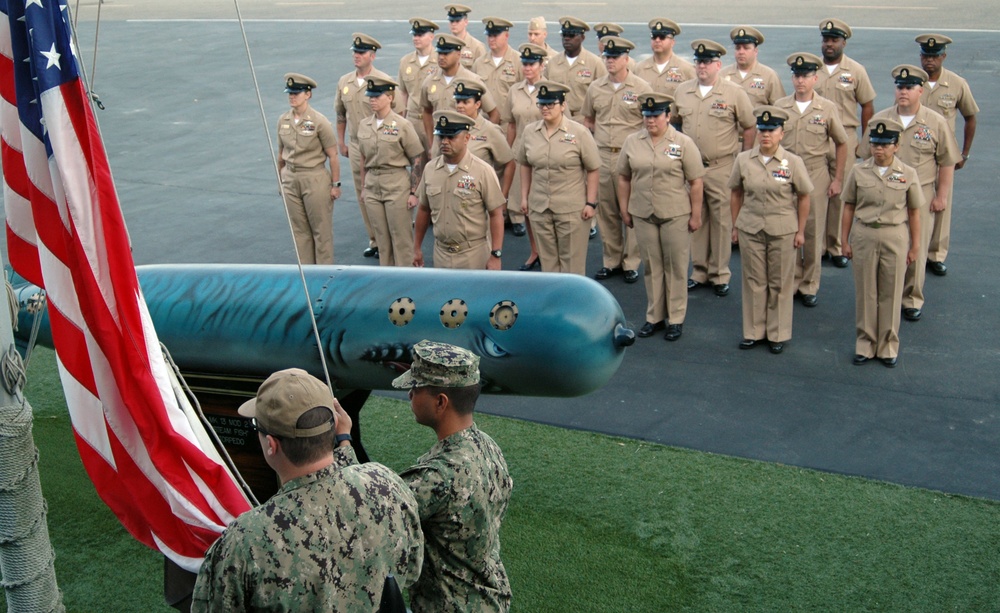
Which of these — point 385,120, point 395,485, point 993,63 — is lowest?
point 993,63

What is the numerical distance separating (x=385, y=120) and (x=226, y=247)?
226cm

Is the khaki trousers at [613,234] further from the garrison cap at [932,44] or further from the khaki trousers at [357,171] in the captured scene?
the garrison cap at [932,44]

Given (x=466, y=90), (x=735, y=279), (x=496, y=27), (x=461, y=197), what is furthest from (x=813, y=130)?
(x=496, y=27)

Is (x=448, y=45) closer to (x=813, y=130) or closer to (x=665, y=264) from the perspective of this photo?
(x=665, y=264)

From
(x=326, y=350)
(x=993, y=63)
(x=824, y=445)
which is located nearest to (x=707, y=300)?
(x=824, y=445)

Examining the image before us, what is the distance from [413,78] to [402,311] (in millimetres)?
6024

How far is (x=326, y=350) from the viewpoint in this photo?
4922mm

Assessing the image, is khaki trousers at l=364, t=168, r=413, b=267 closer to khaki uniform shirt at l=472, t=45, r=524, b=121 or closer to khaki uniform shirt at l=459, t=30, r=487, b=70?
khaki uniform shirt at l=472, t=45, r=524, b=121

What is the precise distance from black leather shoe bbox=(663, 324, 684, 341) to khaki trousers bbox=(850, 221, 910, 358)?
3.92ft

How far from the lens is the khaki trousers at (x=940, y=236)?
8266 millimetres

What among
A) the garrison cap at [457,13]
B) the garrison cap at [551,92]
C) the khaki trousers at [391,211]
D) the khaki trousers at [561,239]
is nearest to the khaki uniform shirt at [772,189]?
the khaki trousers at [561,239]

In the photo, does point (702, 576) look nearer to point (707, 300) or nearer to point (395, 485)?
point (395, 485)

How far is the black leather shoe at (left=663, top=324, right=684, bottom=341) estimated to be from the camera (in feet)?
24.6

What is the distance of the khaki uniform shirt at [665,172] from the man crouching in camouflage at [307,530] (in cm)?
507
